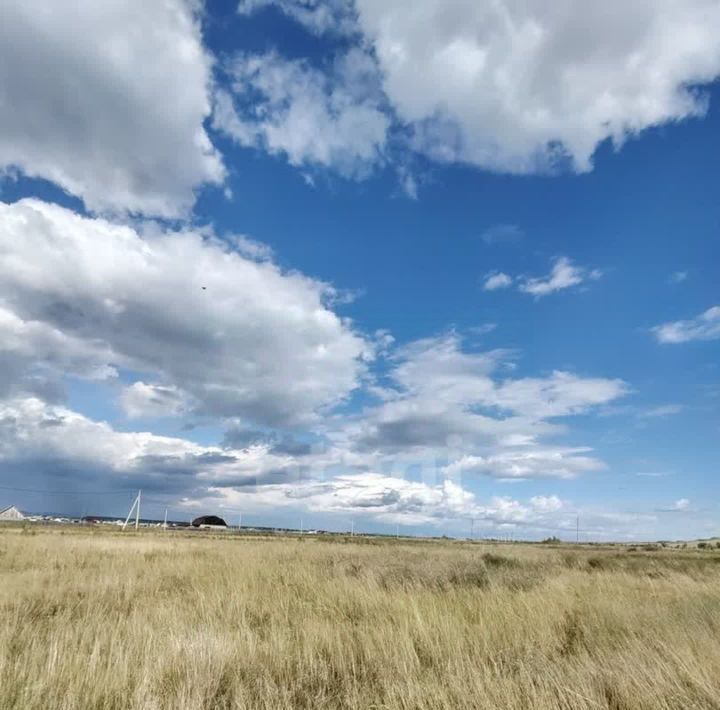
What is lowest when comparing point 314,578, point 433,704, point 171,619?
point 433,704

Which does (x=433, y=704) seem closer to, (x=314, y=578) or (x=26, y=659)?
(x=26, y=659)

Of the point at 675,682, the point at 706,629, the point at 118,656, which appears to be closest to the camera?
the point at 675,682

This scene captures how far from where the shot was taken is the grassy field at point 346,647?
15.2 feet

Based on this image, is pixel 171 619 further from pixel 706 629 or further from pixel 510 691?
pixel 706 629

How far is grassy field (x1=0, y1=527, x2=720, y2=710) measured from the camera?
4.63m

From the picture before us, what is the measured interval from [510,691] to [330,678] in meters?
1.92

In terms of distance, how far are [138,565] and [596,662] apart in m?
14.6

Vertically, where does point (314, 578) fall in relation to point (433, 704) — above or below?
above

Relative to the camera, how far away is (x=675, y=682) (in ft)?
15.9

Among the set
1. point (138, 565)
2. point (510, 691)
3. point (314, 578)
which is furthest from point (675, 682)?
point (138, 565)

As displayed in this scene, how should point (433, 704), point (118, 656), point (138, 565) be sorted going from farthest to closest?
point (138, 565) → point (118, 656) → point (433, 704)

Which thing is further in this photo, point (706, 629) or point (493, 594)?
point (493, 594)

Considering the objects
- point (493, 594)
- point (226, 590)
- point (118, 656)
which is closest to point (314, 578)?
point (226, 590)

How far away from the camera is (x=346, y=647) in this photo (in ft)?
21.4
